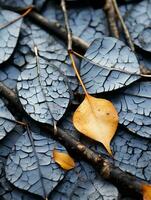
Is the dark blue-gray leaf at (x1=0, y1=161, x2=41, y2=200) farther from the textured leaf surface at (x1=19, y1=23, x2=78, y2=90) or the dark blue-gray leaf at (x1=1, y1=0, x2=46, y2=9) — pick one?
the dark blue-gray leaf at (x1=1, y1=0, x2=46, y2=9)

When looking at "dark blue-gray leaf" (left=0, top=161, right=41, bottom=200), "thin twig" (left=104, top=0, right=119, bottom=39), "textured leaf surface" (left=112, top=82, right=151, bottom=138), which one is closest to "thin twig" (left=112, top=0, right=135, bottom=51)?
"thin twig" (left=104, top=0, right=119, bottom=39)

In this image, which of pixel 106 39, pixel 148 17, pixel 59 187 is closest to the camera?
pixel 59 187

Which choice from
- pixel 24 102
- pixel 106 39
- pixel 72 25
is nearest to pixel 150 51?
pixel 106 39

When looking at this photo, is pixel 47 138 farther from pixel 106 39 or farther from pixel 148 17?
pixel 148 17

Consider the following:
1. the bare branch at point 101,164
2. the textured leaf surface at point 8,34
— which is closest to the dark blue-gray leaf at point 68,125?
the bare branch at point 101,164

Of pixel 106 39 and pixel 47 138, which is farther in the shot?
pixel 106 39

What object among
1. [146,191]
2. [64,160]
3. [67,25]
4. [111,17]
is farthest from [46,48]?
[146,191]

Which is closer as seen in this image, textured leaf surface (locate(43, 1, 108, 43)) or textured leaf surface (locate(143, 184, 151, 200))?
textured leaf surface (locate(143, 184, 151, 200))

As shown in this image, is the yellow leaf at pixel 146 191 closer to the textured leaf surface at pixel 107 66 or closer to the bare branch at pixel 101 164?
the bare branch at pixel 101 164
